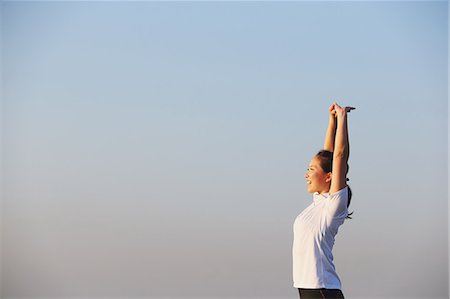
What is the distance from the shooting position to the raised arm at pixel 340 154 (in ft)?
8.90

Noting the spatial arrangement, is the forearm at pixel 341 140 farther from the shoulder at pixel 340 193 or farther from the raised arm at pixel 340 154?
the shoulder at pixel 340 193

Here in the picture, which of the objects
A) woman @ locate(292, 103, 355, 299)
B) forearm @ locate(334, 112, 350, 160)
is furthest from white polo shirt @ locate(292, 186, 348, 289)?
forearm @ locate(334, 112, 350, 160)

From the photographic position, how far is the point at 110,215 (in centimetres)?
640

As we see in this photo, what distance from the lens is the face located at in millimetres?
2820

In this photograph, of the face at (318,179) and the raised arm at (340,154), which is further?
the face at (318,179)

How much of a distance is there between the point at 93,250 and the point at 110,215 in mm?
306

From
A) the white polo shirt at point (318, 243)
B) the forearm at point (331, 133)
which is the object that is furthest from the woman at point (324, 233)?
the forearm at point (331, 133)

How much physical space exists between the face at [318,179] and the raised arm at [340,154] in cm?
8

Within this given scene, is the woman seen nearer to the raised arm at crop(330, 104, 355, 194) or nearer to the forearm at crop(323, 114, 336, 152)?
the raised arm at crop(330, 104, 355, 194)

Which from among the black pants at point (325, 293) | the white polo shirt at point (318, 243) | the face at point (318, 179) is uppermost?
the face at point (318, 179)

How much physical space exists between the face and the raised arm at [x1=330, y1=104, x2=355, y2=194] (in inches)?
3.0

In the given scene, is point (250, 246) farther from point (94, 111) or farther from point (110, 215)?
point (94, 111)

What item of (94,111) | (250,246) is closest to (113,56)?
(94,111)

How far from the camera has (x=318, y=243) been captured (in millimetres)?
2725
